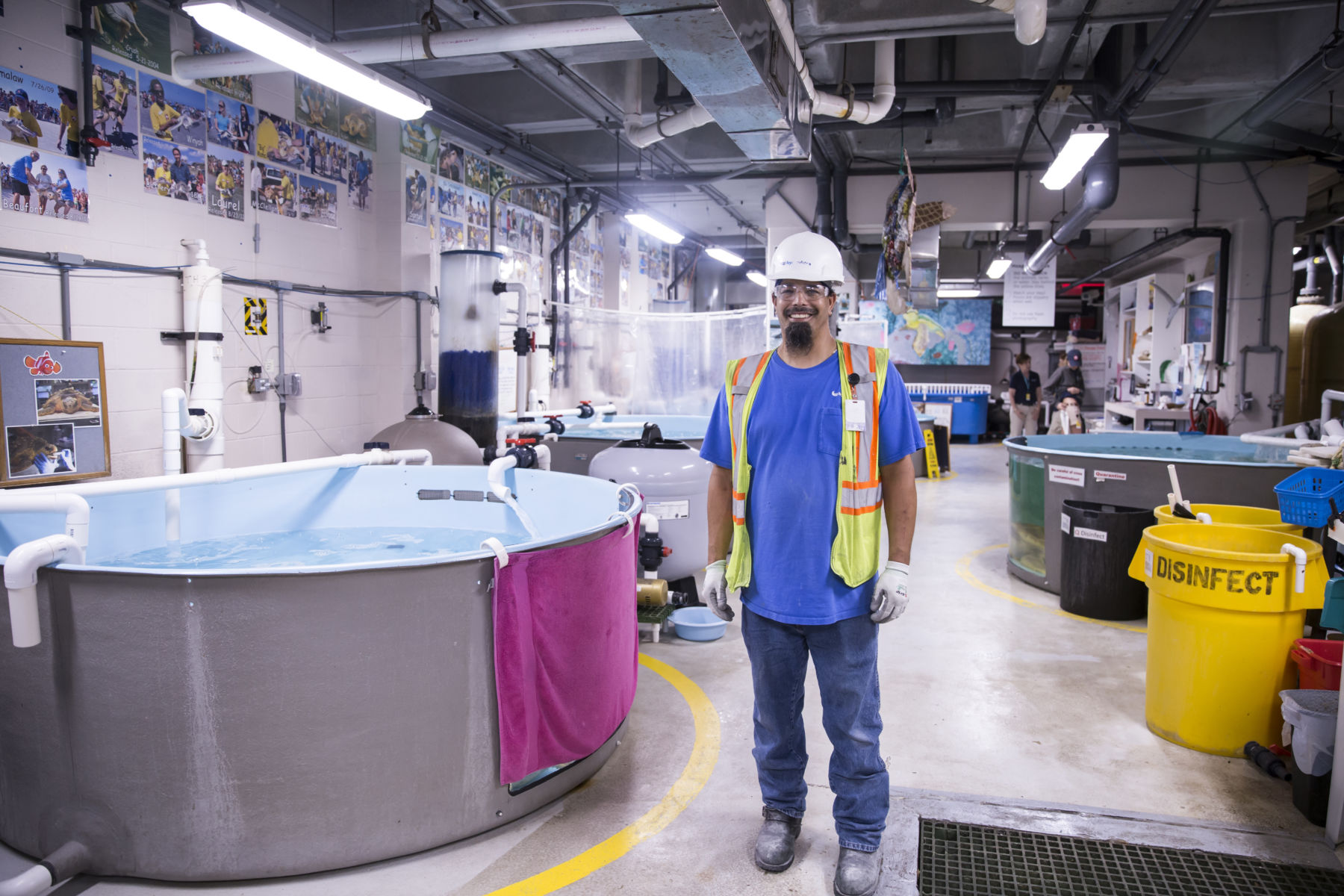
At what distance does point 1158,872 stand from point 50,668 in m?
3.05

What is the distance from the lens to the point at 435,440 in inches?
218

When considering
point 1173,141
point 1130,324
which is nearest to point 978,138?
point 1173,141

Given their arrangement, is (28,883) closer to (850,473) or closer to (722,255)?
(850,473)

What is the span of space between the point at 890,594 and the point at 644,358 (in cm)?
643

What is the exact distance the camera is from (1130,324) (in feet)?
46.5

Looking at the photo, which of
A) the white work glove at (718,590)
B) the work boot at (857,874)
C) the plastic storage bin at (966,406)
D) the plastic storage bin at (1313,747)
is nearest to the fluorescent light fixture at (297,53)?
the white work glove at (718,590)

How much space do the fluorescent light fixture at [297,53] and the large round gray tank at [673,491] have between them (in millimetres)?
2338

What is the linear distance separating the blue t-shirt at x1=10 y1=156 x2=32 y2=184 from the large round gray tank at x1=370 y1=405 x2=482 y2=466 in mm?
A: 2248

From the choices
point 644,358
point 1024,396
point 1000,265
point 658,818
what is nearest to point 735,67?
point 658,818

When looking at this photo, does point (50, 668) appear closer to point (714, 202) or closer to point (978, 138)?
point (978, 138)

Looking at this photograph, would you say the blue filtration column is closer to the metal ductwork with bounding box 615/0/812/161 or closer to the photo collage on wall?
the metal ductwork with bounding box 615/0/812/161

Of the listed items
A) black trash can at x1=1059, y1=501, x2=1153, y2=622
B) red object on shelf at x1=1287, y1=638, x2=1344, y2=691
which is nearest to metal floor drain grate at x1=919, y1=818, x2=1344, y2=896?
red object on shelf at x1=1287, y1=638, x2=1344, y2=691

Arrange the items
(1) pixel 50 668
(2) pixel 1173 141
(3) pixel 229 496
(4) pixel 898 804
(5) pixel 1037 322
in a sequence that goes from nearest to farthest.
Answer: (1) pixel 50 668 → (4) pixel 898 804 → (3) pixel 229 496 → (2) pixel 1173 141 → (5) pixel 1037 322

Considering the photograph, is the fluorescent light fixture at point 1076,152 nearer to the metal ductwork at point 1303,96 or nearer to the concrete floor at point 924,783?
the metal ductwork at point 1303,96
